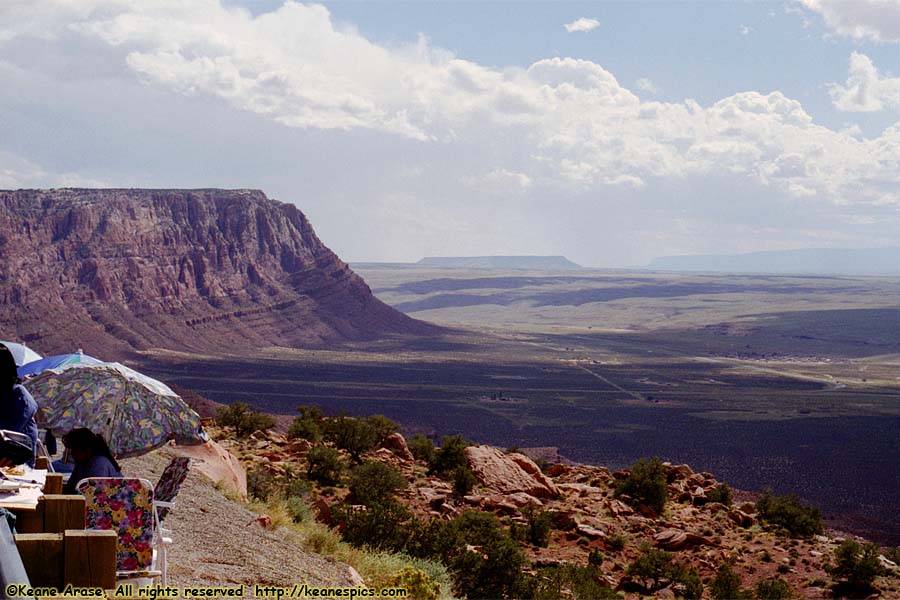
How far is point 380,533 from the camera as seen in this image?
15.3 metres

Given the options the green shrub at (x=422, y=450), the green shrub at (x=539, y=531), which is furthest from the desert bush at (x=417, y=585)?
the green shrub at (x=422, y=450)

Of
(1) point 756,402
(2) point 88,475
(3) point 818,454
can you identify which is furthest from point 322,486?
(1) point 756,402

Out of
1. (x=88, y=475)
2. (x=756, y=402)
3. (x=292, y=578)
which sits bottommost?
(x=756, y=402)

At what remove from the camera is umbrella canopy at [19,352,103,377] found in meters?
10.9

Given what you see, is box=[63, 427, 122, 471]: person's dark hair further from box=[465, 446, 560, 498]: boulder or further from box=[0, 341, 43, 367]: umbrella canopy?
box=[465, 446, 560, 498]: boulder

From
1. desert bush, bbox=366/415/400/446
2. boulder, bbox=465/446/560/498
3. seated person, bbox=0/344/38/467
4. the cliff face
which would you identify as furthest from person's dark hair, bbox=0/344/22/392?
the cliff face

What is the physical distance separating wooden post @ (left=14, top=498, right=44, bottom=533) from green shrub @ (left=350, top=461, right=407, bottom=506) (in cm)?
1287

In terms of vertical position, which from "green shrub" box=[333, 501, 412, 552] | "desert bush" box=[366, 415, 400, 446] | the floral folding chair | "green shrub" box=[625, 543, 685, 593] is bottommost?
"green shrub" box=[625, 543, 685, 593]

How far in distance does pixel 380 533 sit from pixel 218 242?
10257cm

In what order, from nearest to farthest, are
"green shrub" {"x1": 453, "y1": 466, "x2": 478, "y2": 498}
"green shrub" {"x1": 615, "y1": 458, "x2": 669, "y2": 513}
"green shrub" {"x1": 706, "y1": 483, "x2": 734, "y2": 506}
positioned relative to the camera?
"green shrub" {"x1": 453, "y1": 466, "x2": 478, "y2": 498} < "green shrub" {"x1": 615, "y1": 458, "x2": 669, "y2": 513} < "green shrub" {"x1": 706, "y1": 483, "x2": 734, "y2": 506}

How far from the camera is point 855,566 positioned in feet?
61.9

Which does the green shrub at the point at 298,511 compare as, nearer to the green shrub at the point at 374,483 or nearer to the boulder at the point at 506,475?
the green shrub at the point at 374,483

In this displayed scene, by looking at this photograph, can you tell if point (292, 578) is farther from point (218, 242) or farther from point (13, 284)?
point (218, 242)

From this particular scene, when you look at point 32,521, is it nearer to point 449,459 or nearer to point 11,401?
point 11,401
